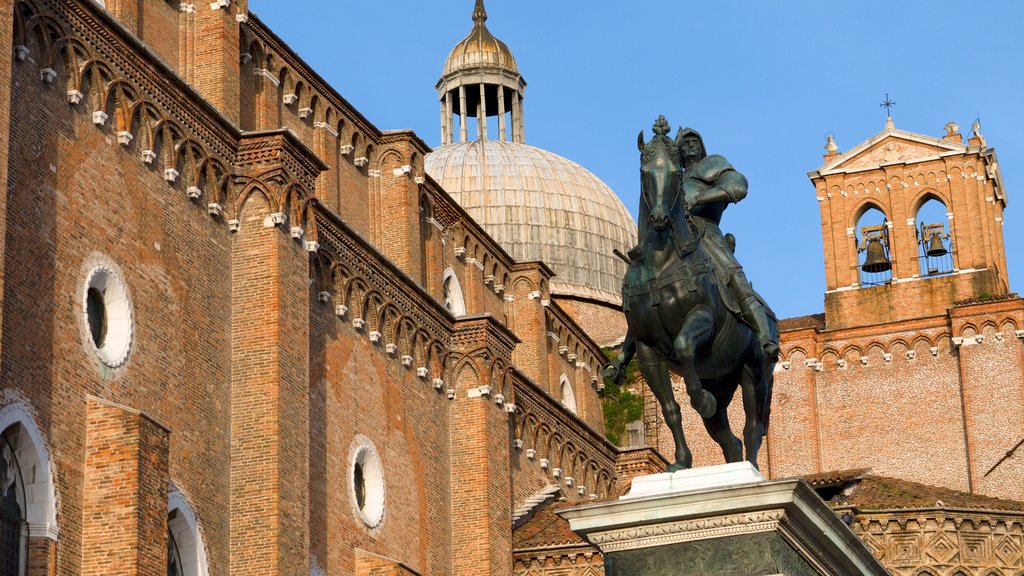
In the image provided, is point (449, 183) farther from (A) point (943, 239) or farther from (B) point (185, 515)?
(B) point (185, 515)

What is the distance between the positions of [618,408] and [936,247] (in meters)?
8.39

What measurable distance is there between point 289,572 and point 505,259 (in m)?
17.1

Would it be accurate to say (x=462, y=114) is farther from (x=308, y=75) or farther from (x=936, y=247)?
(x=308, y=75)

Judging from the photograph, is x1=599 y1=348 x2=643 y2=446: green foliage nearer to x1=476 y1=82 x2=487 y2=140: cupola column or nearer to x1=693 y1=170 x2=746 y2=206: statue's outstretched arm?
x1=476 y1=82 x2=487 y2=140: cupola column

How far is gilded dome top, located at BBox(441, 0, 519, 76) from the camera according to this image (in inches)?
2280

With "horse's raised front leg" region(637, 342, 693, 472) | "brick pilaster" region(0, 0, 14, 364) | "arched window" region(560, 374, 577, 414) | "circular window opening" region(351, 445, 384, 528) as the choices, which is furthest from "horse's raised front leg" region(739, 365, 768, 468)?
"arched window" region(560, 374, 577, 414)

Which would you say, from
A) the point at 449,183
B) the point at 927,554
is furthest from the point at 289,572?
the point at 449,183

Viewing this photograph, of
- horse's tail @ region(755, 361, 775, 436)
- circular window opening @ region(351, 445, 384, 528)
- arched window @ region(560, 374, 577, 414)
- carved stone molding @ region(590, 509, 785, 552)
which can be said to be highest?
arched window @ region(560, 374, 577, 414)

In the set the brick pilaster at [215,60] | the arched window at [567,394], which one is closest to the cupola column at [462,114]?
the arched window at [567,394]

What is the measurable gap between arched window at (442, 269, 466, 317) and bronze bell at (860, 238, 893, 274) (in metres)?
13.3

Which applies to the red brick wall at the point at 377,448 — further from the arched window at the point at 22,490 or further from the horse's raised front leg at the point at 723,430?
the horse's raised front leg at the point at 723,430

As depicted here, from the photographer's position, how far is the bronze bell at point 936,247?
1813 inches

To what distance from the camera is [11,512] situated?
20203 millimetres

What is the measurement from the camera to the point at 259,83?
101 feet
